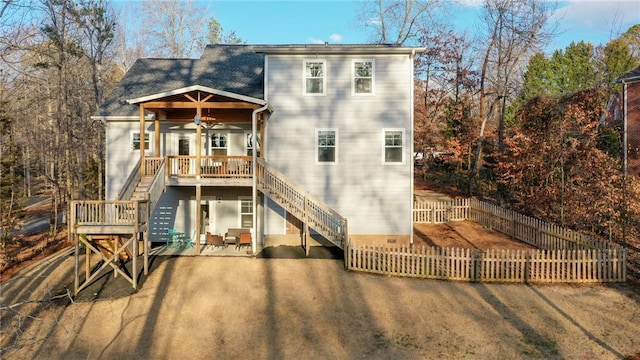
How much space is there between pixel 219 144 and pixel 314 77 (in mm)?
5369

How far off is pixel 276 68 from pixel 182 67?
6.99 meters

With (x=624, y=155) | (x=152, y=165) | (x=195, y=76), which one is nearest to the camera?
(x=152, y=165)

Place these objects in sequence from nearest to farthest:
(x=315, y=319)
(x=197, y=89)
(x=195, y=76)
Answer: (x=315, y=319), (x=197, y=89), (x=195, y=76)

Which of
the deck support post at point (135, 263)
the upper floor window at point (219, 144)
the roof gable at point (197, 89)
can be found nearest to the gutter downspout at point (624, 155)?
the roof gable at point (197, 89)

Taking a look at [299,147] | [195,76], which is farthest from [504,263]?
[195,76]

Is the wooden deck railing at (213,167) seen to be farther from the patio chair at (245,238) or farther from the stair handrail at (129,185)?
the patio chair at (245,238)

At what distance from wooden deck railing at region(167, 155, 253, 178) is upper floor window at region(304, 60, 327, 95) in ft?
13.4

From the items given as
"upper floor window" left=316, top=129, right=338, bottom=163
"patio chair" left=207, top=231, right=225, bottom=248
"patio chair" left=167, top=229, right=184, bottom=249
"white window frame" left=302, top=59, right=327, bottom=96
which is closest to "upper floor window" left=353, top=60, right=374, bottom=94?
"white window frame" left=302, top=59, right=327, bottom=96

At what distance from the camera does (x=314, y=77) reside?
52.9 ft

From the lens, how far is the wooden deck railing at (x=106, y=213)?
12000 millimetres

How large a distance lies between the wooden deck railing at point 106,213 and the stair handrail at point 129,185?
0.54 m

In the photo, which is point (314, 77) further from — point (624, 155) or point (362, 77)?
point (624, 155)

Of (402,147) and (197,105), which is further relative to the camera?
(402,147)

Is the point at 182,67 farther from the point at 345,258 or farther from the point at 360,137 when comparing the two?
the point at 345,258
